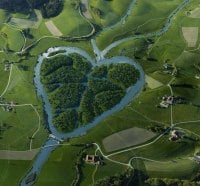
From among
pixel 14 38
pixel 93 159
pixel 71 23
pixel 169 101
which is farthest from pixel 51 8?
pixel 93 159

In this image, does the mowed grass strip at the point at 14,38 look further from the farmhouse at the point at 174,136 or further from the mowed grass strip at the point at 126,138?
the farmhouse at the point at 174,136

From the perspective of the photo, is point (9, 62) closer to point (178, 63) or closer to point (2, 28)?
point (2, 28)

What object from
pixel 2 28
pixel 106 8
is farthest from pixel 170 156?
pixel 2 28

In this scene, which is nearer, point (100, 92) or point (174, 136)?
point (174, 136)

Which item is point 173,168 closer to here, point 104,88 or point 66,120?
point 66,120

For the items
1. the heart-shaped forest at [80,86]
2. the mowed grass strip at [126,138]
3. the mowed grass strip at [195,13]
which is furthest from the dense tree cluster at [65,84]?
the mowed grass strip at [195,13]
